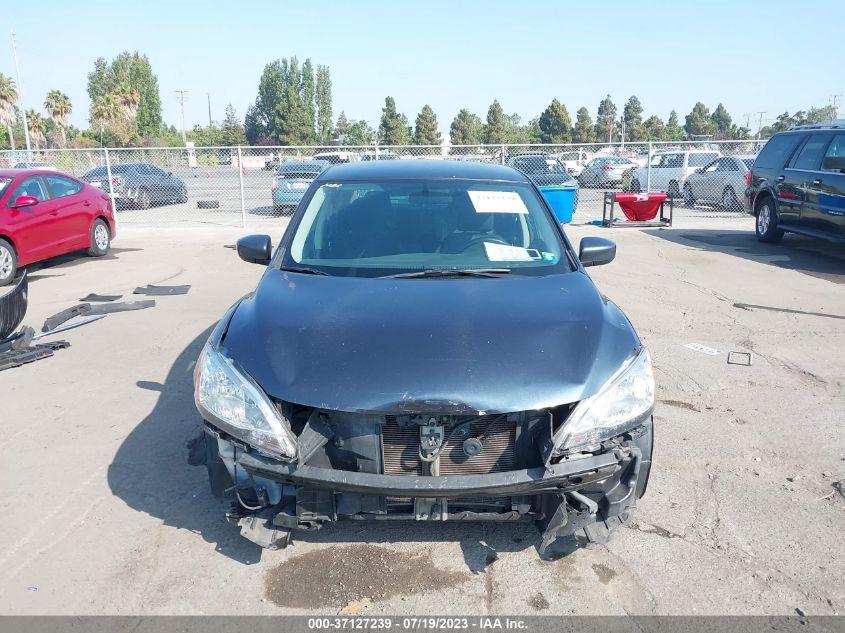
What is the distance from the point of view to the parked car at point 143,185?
20.5m

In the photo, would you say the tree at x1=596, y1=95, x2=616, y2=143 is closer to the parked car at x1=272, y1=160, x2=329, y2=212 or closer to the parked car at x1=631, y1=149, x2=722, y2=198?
the parked car at x1=631, y1=149, x2=722, y2=198

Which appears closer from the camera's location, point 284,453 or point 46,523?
point 284,453

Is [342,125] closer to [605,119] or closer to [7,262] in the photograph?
[605,119]

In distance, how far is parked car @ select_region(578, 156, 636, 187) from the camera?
26891mm

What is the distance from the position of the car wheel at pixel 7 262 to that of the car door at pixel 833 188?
11997mm

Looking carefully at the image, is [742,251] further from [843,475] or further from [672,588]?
[672,588]

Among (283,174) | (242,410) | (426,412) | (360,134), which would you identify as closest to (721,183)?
(283,174)

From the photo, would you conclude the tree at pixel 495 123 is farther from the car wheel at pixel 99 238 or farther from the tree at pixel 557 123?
the car wheel at pixel 99 238

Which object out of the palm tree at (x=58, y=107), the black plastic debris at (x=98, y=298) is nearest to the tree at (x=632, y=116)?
the palm tree at (x=58, y=107)

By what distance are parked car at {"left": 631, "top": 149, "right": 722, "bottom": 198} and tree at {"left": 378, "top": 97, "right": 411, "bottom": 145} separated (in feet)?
146

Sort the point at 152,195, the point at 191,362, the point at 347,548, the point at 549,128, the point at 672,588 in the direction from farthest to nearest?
1. the point at 549,128
2. the point at 152,195
3. the point at 191,362
4. the point at 347,548
5. the point at 672,588

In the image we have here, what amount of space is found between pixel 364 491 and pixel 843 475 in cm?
297

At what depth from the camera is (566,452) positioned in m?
2.67

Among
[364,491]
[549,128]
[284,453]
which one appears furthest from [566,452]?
[549,128]
